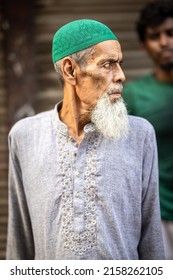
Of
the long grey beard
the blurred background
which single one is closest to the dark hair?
the blurred background

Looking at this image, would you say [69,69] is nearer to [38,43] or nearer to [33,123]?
[33,123]

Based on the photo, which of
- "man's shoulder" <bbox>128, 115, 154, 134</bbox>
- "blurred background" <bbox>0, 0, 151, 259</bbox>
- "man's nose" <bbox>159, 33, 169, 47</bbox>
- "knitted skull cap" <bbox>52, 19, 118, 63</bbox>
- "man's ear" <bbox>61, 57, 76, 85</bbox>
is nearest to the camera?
"knitted skull cap" <bbox>52, 19, 118, 63</bbox>

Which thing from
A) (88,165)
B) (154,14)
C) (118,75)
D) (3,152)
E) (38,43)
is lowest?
(3,152)

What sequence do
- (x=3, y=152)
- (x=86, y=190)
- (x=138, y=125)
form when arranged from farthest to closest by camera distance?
1. (x=3, y=152)
2. (x=138, y=125)
3. (x=86, y=190)

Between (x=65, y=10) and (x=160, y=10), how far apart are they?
0.82 metres

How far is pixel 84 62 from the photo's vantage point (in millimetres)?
2846

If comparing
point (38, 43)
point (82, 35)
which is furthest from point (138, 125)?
point (38, 43)

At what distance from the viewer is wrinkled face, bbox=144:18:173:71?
4109mm

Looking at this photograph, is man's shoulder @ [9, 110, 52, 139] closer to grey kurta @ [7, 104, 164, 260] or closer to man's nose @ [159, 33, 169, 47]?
grey kurta @ [7, 104, 164, 260]

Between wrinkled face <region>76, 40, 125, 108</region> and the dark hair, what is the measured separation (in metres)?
1.42

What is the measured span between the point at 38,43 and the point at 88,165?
78.2 inches

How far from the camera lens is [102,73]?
282 cm

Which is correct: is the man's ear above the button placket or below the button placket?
above

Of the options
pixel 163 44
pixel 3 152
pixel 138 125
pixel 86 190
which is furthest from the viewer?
pixel 3 152
